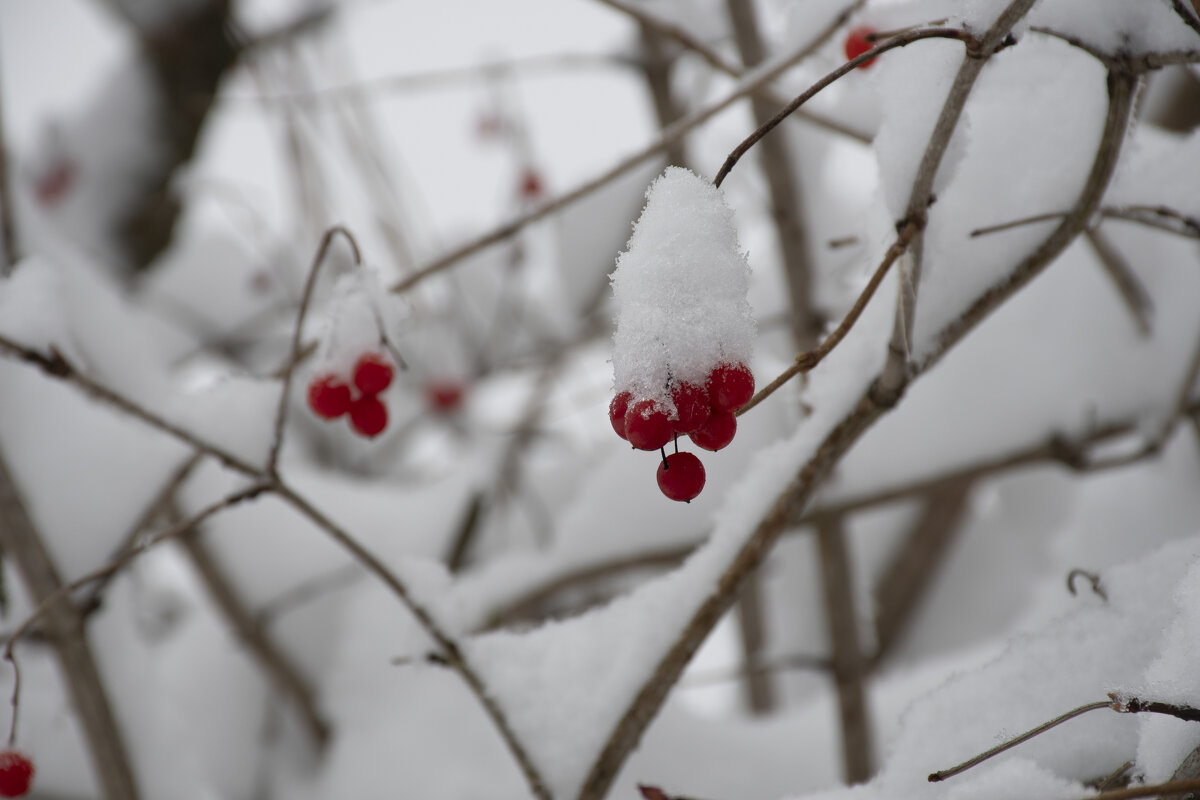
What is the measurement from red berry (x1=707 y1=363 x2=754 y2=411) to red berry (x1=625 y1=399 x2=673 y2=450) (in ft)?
0.13

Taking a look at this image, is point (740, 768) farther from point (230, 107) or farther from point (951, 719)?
point (230, 107)

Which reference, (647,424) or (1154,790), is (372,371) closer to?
(647,424)

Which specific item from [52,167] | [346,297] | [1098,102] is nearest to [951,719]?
[1098,102]

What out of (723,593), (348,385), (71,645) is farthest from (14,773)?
(723,593)

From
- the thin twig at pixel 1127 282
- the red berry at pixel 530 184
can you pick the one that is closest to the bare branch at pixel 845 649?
the thin twig at pixel 1127 282

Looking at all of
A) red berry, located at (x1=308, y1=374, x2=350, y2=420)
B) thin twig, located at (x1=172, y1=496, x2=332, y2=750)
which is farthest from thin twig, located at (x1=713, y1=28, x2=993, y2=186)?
thin twig, located at (x1=172, y1=496, x2=332, y2=750)

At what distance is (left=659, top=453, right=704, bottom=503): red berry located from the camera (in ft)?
→ 1.96

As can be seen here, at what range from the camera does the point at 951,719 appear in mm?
668

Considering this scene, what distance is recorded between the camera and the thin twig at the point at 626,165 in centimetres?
87

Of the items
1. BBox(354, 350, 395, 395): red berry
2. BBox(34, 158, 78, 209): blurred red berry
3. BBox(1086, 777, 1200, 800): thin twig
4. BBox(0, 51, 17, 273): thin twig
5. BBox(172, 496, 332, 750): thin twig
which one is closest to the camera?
BBox(1086, 777, 1200, 800): thin twig

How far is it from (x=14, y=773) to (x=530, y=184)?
80.3 inches

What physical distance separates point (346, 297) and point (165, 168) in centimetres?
196

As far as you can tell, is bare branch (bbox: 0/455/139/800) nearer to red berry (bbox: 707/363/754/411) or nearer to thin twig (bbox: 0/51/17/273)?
thin twig (bbox: 0/51/17/273)

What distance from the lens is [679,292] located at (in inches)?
19.9
